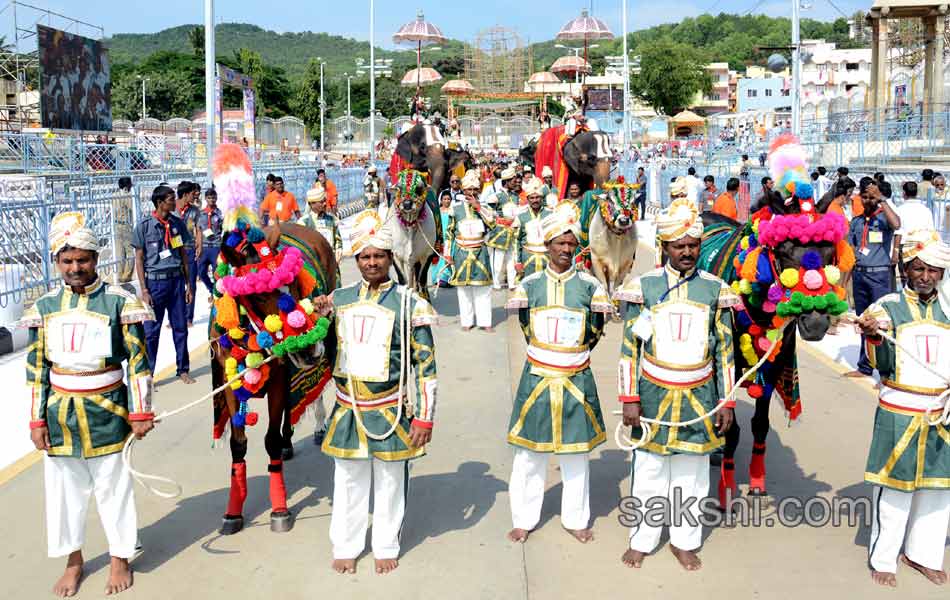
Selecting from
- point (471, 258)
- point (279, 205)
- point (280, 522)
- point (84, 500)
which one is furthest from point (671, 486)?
point (279, 205)

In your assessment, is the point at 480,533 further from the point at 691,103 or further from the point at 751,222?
the point at 691,103

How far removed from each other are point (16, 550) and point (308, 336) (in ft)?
6.93

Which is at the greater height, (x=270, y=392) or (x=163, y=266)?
(x=163, y=266)

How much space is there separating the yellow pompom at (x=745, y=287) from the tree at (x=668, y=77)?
85594 mm

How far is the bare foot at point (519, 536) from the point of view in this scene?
5352 mm

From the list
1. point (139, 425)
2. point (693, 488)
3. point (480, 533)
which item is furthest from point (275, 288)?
point (693, 488)

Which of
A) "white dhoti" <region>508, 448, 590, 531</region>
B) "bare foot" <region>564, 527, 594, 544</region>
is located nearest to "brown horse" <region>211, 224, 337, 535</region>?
"white dhoti" <region>508, 448, 590, 531</region>

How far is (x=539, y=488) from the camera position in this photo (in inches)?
211

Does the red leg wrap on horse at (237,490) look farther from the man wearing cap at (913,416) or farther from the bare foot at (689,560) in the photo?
the man wearing cap at (913,416)

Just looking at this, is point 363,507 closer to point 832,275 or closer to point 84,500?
point 84,500

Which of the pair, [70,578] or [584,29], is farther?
[584,29]

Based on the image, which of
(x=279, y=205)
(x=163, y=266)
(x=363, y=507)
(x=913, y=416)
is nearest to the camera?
(x=913, y=416)

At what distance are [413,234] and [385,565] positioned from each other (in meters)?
6.64

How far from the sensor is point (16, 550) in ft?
17.0
